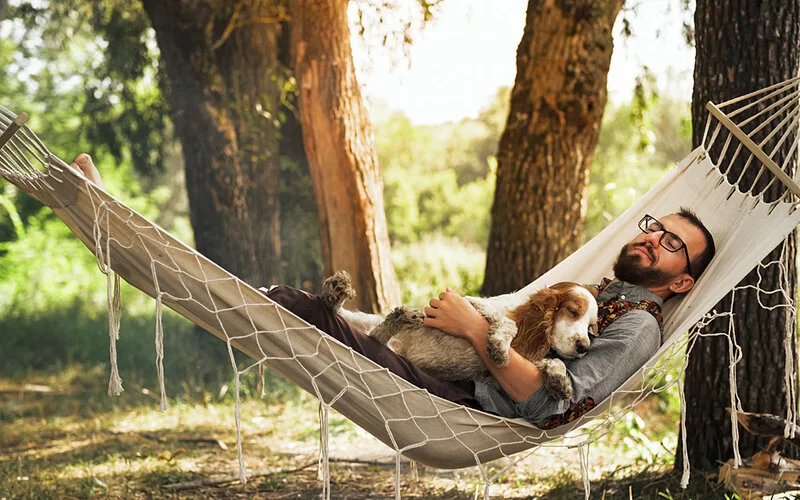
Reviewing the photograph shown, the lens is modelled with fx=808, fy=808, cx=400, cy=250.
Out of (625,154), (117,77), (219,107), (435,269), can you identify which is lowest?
(435,269)

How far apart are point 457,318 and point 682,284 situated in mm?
682

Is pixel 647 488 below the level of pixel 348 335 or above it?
below

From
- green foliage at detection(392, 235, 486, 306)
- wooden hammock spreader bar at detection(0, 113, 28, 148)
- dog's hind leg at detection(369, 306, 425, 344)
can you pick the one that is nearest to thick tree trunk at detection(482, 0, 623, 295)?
green foliage at detection(392, 235, 486, 306)

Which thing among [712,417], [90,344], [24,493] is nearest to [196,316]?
[24,493]

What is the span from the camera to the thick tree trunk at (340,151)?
12.5 feet

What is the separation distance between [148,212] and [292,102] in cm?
792

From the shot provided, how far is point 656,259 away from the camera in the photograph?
2.13 meters

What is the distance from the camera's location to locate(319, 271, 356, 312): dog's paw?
1885mm

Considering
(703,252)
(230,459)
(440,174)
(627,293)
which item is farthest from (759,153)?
(440,174)

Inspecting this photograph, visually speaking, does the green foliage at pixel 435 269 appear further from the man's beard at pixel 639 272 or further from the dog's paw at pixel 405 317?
the dog's paw at pixel 405 317

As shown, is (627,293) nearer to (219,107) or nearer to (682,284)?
(682,284)

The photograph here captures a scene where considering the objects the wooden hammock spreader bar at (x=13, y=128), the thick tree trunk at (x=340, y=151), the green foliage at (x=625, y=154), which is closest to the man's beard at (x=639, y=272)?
the wooden hammock spreader bar at (x=13, y=128)

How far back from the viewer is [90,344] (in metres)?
5.58

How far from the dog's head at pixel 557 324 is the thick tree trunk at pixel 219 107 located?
328cm
